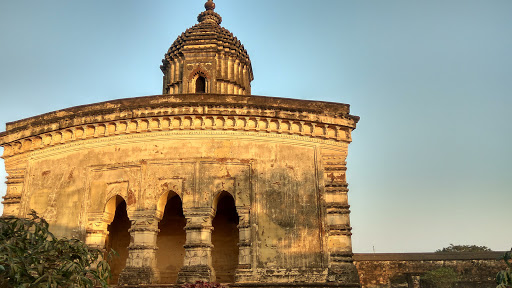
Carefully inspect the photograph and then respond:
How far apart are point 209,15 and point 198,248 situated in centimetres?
1141

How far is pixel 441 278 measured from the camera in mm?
20422

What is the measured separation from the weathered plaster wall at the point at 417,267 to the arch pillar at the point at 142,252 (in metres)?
11.0

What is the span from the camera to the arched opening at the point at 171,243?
15.3m

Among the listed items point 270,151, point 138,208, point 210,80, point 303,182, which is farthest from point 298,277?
point 210,80

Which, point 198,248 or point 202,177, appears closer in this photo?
point 198,248

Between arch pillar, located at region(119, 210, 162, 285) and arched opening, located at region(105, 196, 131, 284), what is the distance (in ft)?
10.3

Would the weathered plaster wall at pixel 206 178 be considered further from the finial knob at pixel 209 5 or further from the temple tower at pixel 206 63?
the finial knob at pixel 209 5

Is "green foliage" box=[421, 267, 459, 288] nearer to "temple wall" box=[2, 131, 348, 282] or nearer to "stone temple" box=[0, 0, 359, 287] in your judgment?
"stone temple" box=[0, 0, 359, 287]

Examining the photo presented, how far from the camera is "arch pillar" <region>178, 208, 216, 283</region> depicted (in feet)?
39.7

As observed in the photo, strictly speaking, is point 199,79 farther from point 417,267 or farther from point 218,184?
point 417,267

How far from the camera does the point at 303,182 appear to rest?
42.7 ft

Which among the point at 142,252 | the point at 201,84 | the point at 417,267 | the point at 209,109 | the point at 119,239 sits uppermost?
the point at 201,84

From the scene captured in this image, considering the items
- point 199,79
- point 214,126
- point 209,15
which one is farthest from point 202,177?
point 209,15

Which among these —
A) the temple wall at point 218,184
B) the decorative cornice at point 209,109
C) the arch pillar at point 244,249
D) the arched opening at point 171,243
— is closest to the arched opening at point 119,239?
the arched opening at point 171,243
